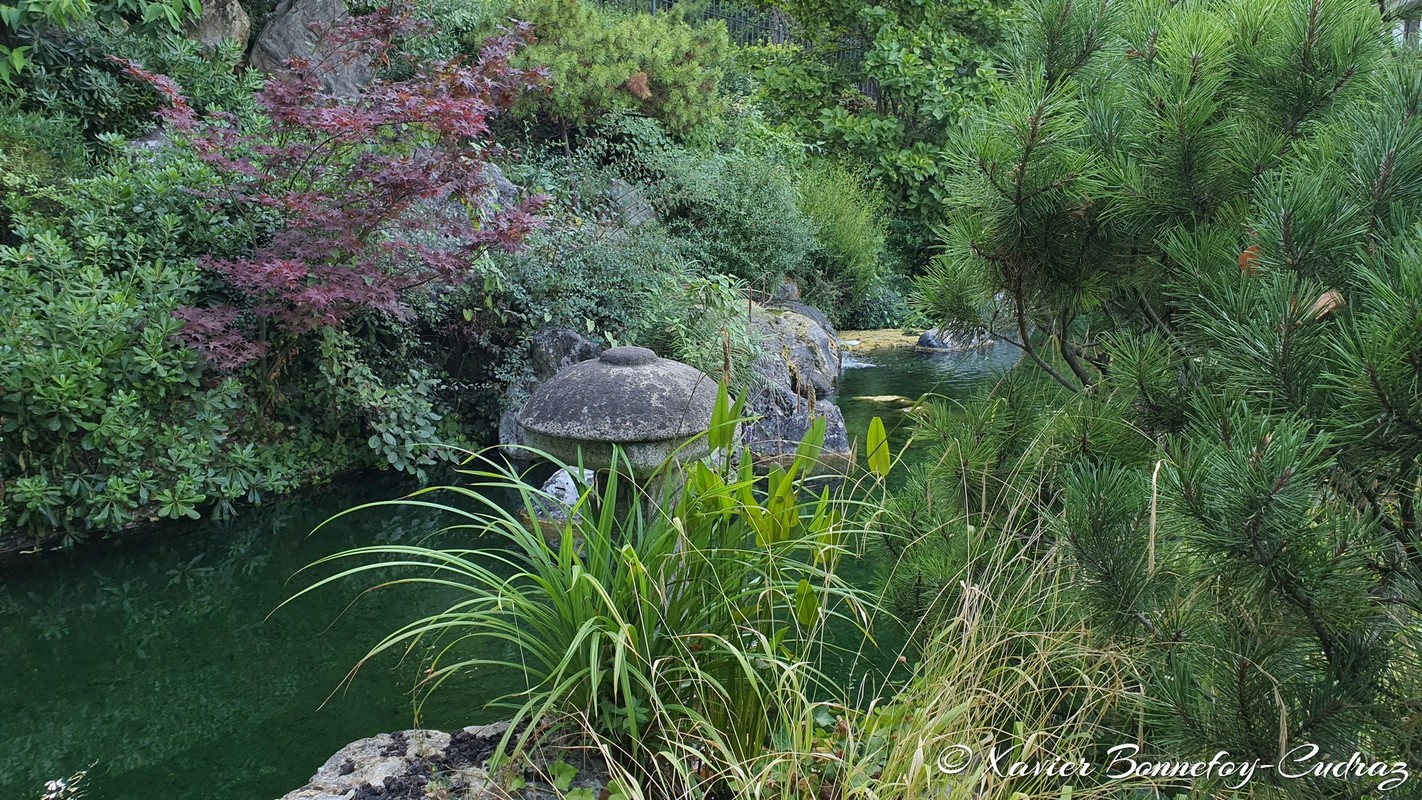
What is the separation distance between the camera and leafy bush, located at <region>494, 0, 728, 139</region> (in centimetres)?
943

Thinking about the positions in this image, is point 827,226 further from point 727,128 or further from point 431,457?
point 431,457

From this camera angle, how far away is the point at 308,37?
8297mm

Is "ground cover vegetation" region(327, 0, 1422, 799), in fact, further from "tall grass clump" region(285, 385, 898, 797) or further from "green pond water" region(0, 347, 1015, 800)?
"green pond water" region(0, 347, 1015, 800)

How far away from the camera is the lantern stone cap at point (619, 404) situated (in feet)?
10.1

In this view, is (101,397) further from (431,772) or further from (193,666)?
(431,772)

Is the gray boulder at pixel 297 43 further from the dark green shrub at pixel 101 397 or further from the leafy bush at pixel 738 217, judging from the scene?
the dark green shrub at pixel 101 397

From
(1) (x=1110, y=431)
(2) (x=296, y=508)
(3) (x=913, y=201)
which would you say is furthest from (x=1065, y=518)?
(3) (x=913, y=201)

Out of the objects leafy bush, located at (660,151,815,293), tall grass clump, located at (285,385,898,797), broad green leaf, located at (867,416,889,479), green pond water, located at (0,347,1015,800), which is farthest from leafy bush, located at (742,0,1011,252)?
tall grass clump, located at (285,385,898,797)

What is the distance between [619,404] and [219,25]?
7.16 m

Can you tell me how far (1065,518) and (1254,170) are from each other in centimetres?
81

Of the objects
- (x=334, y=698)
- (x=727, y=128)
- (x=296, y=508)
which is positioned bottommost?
(x=296, y=508)

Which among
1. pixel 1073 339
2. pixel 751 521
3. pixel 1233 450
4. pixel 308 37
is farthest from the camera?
pixel 308 37

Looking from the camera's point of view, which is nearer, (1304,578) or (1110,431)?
(1304,578)

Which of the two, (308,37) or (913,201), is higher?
(308,37)
